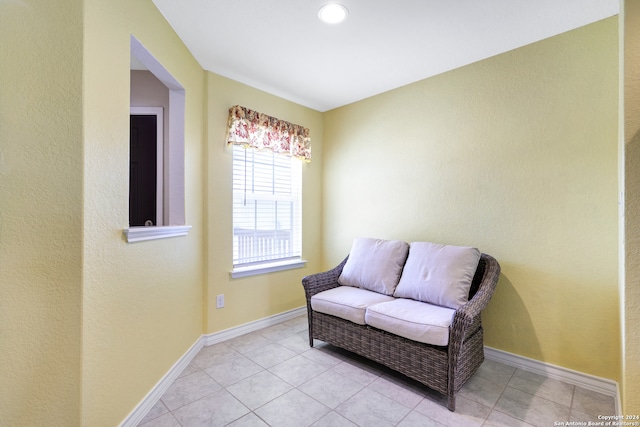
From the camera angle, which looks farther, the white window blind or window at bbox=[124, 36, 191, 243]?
the white window blind

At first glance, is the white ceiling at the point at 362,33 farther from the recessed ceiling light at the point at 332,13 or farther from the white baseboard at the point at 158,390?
the white baseboard at the point at 158,390

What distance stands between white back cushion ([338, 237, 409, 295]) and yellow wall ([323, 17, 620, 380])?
0.35 metres

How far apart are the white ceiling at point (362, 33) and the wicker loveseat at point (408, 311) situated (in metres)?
1.59

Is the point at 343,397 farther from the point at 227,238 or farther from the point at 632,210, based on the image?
the point at 632,210

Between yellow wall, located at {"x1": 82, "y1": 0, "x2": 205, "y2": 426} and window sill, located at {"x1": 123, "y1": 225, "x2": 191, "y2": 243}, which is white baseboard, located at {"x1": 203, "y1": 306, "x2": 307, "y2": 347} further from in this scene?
window sill, located at {"x1": 123, "y1": 225, "x2": 191, "y2": 243}

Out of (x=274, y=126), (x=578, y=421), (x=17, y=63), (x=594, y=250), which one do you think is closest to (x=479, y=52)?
(x=594, y=250)

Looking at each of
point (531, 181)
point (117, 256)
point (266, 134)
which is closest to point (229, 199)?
point (266, 134)

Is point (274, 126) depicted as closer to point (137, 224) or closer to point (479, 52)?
point (137, 224)

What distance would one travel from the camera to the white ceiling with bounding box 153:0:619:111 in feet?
5.75

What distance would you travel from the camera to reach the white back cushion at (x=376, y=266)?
8.03 feet

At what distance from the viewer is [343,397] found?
182 cm

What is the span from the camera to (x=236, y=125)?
264 centimetres

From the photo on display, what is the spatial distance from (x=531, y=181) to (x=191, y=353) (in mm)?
3019

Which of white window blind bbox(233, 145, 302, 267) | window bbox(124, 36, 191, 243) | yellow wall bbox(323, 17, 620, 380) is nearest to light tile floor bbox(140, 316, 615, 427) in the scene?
yellow wall bbox(323, 17, 620, 380)
